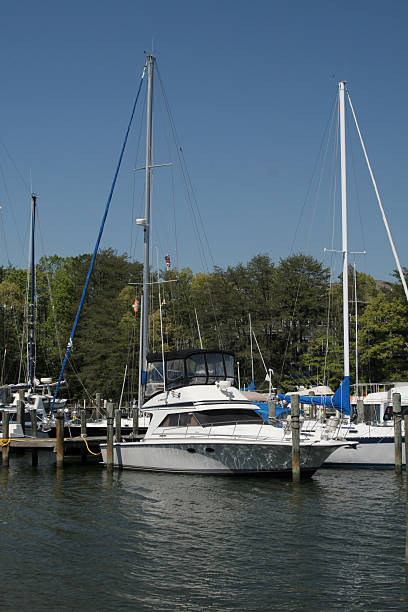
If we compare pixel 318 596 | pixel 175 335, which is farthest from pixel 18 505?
pixel 175 335

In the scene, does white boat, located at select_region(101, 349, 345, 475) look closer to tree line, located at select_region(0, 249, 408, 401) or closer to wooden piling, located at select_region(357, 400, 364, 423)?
wooden piling, located at select_region(357, 400, 364, 423)

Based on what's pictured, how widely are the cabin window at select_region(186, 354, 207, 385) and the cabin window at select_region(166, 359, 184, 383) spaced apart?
0.33m

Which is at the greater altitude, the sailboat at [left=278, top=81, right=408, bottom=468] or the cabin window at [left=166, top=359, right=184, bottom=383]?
the cabin window at [left=166, top=359, right=184, bottom=383]

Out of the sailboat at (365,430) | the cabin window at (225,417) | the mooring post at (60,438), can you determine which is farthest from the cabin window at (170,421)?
the sailboat at (365,430)

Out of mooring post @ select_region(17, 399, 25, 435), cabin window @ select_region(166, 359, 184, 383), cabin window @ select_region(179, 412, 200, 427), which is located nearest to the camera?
cabin window @ select_region(179, 412, 200, 427)

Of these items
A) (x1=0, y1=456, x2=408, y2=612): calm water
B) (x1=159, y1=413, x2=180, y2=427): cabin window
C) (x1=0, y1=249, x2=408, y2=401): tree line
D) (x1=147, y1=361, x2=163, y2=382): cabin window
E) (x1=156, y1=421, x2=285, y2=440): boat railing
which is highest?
(x1=0, y1=249, x2=408, y2=401): tree line

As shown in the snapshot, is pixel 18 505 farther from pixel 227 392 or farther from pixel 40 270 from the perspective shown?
pixel 40 270

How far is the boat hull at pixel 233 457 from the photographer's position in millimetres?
24797

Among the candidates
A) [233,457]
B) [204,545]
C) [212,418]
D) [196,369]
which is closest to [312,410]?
[196,369]

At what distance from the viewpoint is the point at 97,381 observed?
69.6 m

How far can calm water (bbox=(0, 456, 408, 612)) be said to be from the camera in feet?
42.4

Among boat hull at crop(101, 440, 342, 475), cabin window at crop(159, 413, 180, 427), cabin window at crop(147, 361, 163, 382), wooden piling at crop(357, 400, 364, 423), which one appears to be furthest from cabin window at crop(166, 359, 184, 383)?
wooden piling at crop(357, 400, 364, 423)

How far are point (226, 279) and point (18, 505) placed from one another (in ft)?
181

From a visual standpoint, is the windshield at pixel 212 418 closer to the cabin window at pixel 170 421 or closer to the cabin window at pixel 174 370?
the cabin window at pixel 170 421
